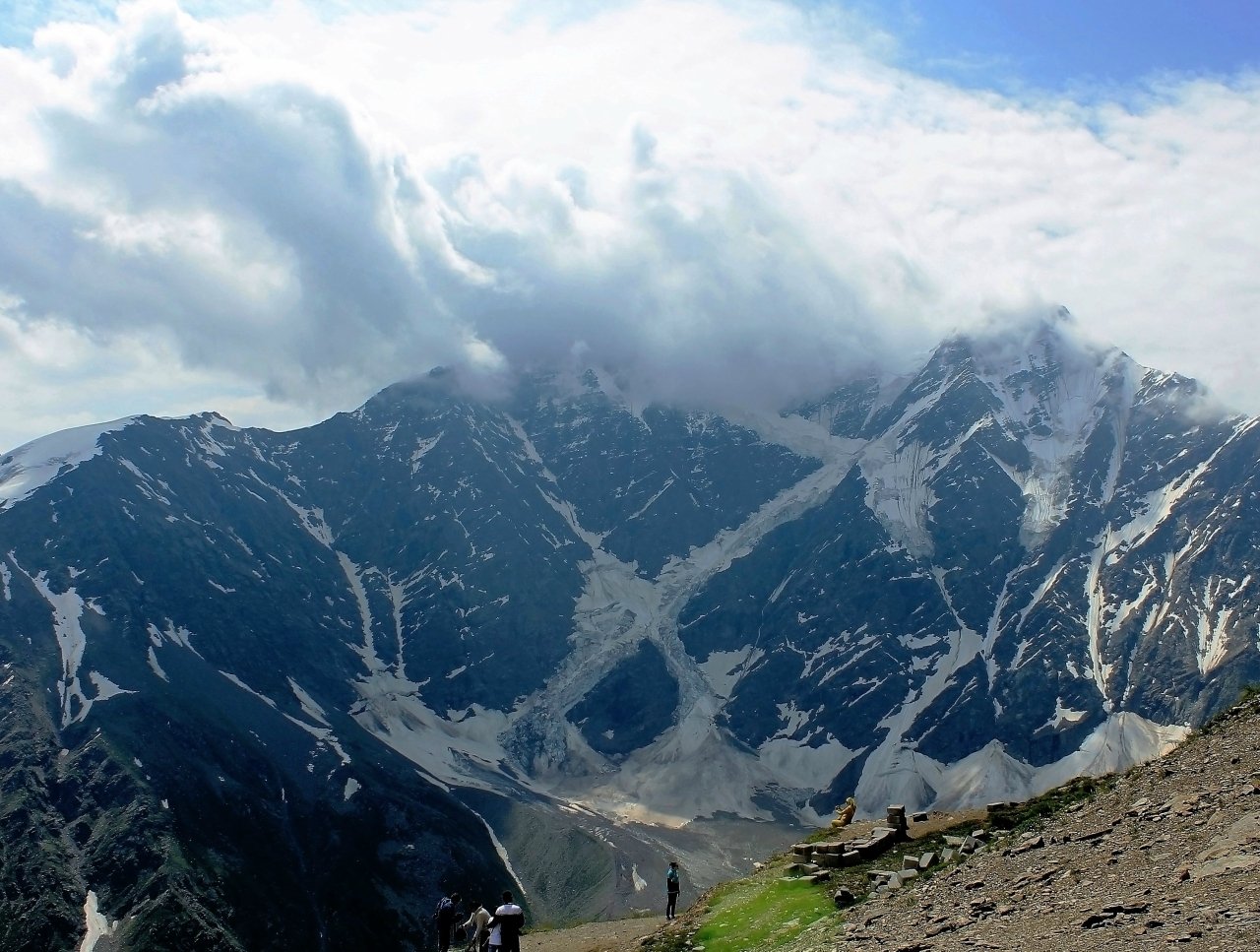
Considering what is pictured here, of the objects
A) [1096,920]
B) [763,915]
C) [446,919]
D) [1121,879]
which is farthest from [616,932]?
[1096,920]

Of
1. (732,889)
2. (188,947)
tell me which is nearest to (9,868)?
(188,947)

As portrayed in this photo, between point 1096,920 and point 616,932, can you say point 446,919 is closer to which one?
point 616,932

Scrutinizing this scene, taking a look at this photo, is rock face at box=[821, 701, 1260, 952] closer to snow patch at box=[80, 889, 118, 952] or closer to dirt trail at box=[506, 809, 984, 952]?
dirt trail at box=[506, 809, 984, 952]

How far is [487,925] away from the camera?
4453 centimetres

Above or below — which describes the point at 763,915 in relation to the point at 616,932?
above

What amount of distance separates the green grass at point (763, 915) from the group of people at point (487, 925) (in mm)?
6112

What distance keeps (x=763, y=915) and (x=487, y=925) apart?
11559mm

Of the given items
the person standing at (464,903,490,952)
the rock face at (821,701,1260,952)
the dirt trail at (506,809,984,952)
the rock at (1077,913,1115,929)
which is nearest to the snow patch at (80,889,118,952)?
the dirt trail at (506,809,984,952)

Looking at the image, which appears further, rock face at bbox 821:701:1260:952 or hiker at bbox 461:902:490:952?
hiker at bbox 461:902:490:952

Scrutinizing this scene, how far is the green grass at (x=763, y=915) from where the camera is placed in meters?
36.5

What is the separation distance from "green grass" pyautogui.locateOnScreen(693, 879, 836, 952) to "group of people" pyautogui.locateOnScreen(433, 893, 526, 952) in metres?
6.11

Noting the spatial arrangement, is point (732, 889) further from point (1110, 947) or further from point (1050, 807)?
point (1110, 947)

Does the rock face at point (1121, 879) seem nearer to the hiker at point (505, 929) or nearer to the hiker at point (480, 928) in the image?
the hiker at point (505, 929)

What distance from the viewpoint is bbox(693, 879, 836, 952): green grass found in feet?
120
